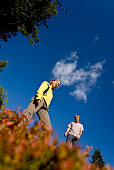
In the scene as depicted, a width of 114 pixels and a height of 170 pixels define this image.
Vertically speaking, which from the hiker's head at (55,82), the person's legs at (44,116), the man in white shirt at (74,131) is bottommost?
the person's legs at (44,116)

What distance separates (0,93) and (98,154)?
30378 millimetres

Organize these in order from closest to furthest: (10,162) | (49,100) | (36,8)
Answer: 1. (10,162)
2. (49,100)
3. (36,8)

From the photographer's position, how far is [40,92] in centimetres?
482

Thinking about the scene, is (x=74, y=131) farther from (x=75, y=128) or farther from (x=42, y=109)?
(x=42, y=109)

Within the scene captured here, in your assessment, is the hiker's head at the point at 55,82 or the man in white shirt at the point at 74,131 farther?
the man in white shirt at the point at 74,131

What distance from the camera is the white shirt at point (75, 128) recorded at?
7.84 meters

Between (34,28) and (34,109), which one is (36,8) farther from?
(34,109)

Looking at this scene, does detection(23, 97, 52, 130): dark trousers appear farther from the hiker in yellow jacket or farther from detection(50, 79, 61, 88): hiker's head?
detection(50, 79, 61, 88): hiker's head

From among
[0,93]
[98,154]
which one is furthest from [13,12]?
[98,154]

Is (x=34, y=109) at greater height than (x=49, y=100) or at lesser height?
lesser

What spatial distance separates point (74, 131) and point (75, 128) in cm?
20

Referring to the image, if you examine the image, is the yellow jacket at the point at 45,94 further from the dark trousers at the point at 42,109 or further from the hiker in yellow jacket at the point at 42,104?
the dark trousers at the point at 42,109

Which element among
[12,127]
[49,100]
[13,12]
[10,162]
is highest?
[13,12]

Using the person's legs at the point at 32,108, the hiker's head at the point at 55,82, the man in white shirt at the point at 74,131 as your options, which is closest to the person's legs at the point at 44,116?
the person's legs at the point at 32,108
